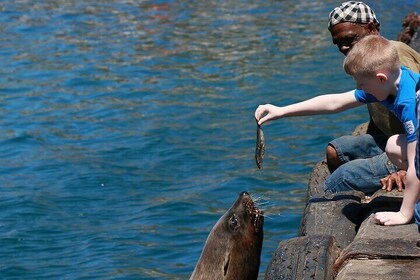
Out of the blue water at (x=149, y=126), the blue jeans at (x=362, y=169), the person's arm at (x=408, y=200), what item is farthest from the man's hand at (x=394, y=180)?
the blue water at (x=149, y=126)

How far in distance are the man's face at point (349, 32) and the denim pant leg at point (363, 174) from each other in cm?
71

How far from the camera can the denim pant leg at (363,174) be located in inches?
256

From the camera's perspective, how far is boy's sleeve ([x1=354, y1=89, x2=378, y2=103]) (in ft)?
19.3

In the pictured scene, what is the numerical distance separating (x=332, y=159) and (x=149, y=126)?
5901 millimetres

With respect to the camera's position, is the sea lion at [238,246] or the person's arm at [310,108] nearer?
the sea lion at [238,246]

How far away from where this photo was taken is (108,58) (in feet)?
55.1

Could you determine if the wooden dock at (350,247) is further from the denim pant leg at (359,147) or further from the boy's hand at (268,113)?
the denim pant leg at (359,147)

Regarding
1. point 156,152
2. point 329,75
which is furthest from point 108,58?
point 156,152

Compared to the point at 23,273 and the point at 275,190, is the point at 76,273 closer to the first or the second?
the point at 23,273

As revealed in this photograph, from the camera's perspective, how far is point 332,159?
7.14 meters

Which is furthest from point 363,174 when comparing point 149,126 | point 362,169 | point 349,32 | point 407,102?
point 149,126

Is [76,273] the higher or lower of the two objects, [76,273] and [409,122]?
the lower

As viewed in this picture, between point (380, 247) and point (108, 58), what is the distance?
1208cm

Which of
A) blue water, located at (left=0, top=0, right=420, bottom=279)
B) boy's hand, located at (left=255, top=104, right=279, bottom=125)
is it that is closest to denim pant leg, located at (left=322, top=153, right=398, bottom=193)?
boy's hand, located at (left=255, top=104, right=279, bottom=125)
